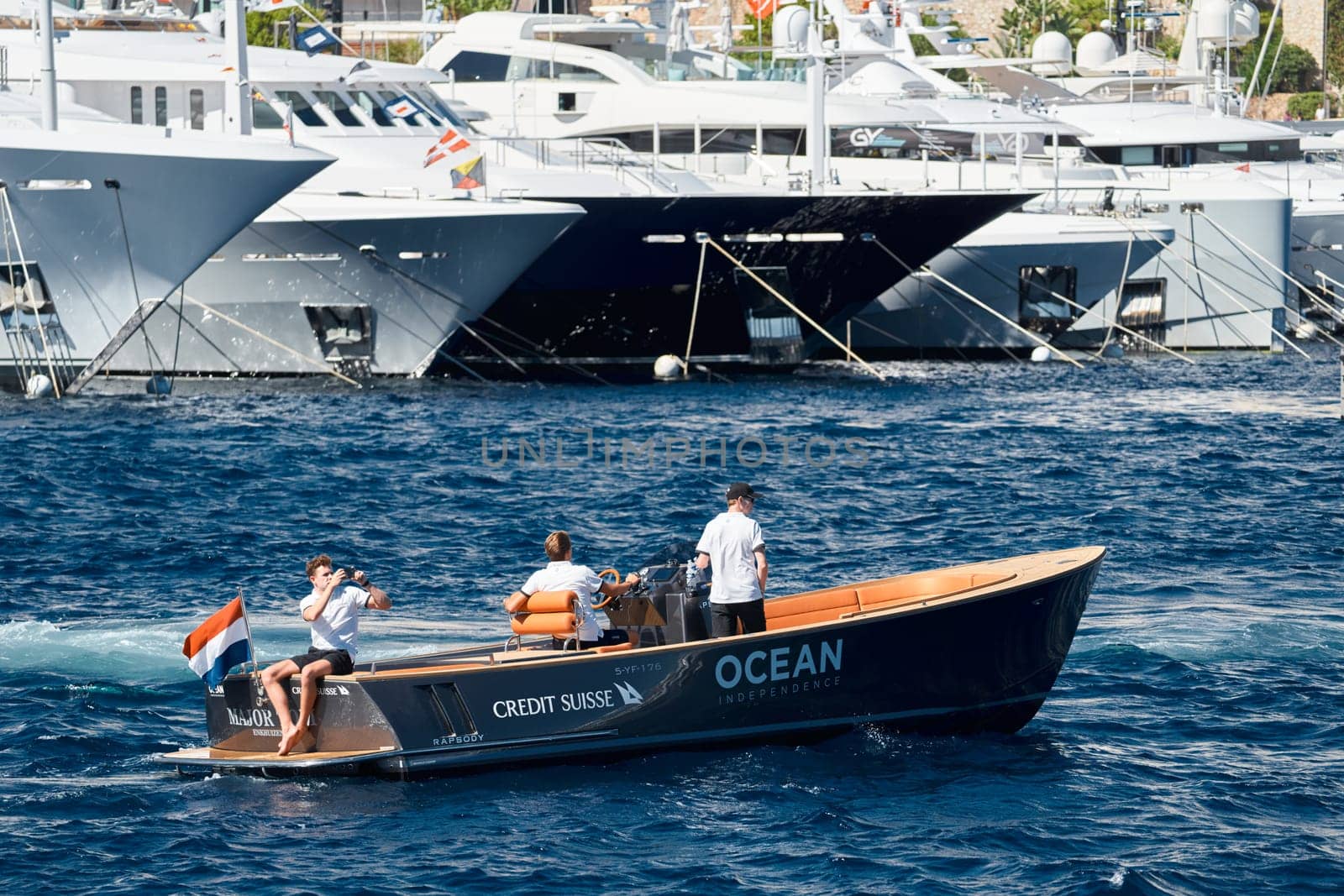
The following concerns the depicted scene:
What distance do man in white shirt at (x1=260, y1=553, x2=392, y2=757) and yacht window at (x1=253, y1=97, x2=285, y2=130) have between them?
2802 cm

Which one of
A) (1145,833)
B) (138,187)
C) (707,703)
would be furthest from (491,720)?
(138,187)

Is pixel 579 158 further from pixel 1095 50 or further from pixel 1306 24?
pixel 1306 24

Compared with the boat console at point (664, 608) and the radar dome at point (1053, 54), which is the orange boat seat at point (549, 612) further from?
the radar dome at point (1053, 54)

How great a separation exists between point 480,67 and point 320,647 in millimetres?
38621

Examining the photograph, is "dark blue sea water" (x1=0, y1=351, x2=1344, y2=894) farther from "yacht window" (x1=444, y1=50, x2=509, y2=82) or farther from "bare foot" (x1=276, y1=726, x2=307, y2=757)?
"yacht window" (x1=444, y1=50, x2=509, y2=82)


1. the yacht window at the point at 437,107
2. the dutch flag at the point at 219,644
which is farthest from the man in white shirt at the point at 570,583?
the yacht window at the point at 437,107

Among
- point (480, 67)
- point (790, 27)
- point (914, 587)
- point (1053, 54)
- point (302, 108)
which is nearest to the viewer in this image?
point (914, 587)

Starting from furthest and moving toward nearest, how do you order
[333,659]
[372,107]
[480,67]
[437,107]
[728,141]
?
[480,67], [728,141], [437,107], [372,107], [333,659]

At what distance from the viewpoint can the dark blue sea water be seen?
37.2 feet

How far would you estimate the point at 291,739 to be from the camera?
41.1 feet

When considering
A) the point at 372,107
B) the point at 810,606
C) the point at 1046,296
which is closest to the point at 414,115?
the point at 372,107

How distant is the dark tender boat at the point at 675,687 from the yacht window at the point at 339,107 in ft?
91.6

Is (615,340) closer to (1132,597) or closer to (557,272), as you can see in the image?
(557,272)

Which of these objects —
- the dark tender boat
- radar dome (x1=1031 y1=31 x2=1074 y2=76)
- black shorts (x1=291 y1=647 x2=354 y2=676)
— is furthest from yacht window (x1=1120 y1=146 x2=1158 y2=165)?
black shorts (x1=291 y1=647 x2=354 y2=676)
